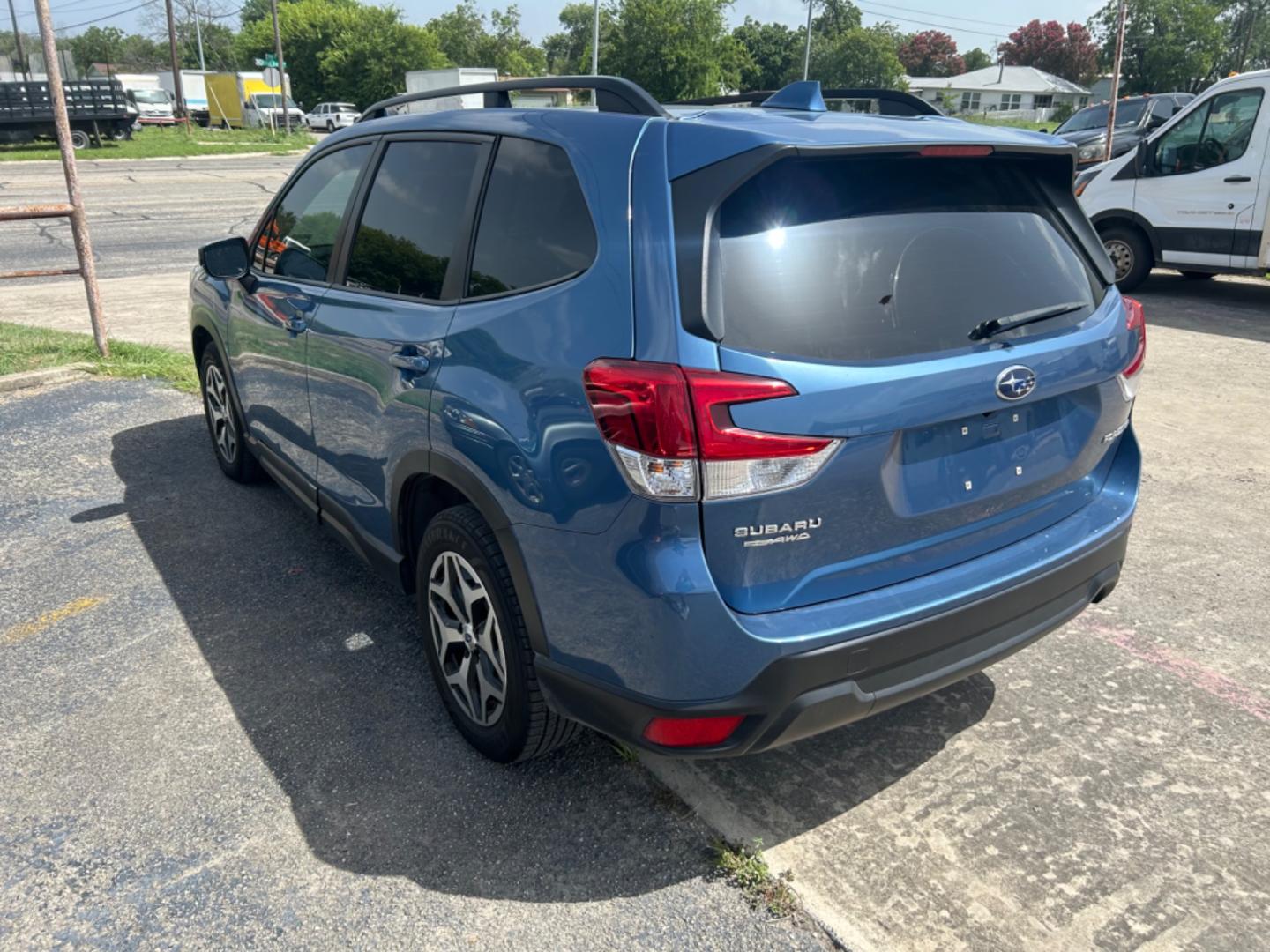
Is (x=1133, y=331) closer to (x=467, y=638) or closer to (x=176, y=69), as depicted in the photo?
(x=467, y=638)

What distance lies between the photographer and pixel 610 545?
87.9 inches

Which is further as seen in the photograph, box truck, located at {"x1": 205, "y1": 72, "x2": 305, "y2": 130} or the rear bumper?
box truck, located at {"x1": 205, "y1": 72, "x2": 305, "y2": 130}

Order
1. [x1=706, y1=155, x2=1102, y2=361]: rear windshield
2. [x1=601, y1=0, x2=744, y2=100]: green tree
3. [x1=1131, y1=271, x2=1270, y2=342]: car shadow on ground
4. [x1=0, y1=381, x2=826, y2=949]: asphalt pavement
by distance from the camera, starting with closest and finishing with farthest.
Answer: [x1=706, y1=155, x2=1102, y2=361]: rear windshield
[x1=0, y1=381, x2=826, y2=949]: asphalt pavement
[x1=1131, y1=271, x2=1270, y2=342]: car shadow on ground
[x1=601, y1=0, x2=744, y2=100]: green tree

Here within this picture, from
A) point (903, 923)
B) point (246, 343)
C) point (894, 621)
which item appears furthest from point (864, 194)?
point (246, 343)

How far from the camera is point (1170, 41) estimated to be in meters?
63.0

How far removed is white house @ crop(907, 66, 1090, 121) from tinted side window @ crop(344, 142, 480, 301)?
3821 inches

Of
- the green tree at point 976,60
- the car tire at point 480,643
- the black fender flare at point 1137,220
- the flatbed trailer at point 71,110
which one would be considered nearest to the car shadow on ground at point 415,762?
the car tire at point 480,643

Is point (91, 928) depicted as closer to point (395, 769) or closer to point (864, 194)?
point (395, 769)

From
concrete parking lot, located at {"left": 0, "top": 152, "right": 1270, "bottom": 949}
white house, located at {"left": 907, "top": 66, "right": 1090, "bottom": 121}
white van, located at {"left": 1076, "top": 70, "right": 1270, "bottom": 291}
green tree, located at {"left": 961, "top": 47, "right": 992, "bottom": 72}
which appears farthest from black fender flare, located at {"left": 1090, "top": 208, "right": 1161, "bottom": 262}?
green tree, located at {"left": 961, "top": 47, "right": 992, "bottom": 72}

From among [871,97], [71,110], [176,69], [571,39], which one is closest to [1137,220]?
[871,97]

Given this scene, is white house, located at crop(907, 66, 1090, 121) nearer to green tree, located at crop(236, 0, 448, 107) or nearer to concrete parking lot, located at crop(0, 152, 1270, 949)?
green tree, located at crop(236, 0, 448, 107)

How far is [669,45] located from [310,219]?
6153 cm

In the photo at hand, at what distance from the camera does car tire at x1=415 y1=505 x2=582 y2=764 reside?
8.59 feet

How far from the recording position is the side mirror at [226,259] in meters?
4.20
